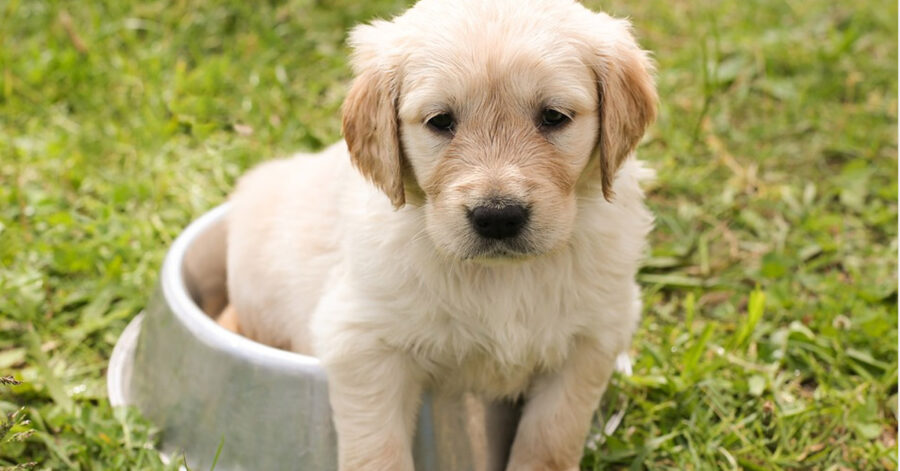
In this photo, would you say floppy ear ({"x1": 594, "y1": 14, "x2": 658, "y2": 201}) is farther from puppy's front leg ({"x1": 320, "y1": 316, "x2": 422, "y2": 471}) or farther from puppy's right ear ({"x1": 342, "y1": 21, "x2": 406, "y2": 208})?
puppy's front leg ({"x1": 320, "y1": 316, "x2": 422, "y2": 471})

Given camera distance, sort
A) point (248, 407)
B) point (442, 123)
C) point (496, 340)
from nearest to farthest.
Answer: point (442, 123)
point (496, 340)
point (248, 407)

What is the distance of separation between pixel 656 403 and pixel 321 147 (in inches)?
79.5

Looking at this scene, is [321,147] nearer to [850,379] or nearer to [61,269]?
[61,269]

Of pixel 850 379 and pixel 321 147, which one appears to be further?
pixel 321 147

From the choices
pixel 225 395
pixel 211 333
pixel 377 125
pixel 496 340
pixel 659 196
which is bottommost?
pixel 659 196

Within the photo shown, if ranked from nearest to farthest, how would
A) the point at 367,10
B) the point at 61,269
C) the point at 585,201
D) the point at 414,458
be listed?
1. the point at 585,201
2. the point at 414,458
3. the point at 61,269
4. the point at 367,10

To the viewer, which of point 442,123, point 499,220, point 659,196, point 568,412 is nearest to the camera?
point 499,220

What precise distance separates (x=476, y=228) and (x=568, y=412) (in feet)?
2.46

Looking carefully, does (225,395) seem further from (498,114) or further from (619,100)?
(619,100)

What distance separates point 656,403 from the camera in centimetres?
327

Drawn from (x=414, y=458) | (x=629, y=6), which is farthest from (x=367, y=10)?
(x=414, y=458)

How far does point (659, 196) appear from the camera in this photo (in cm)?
435

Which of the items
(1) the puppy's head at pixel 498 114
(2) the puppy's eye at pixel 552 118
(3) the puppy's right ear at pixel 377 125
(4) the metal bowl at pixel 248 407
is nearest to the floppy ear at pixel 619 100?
(1) the puppy's head at pixel 498 114

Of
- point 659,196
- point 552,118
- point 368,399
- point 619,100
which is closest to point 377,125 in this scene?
point 552,118
